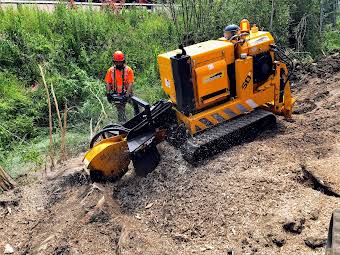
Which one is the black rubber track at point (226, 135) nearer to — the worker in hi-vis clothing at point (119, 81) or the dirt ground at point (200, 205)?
the dirt ground at point (200, 205)

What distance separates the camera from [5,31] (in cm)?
966

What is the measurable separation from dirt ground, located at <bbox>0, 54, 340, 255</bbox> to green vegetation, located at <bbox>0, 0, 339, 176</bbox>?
1.85 metres

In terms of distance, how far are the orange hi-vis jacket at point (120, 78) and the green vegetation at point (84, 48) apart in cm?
66

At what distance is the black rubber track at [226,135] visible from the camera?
17.7 ft

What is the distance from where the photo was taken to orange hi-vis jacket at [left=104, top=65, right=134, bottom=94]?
781 cm

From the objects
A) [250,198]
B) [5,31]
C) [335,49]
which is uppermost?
[5,31]

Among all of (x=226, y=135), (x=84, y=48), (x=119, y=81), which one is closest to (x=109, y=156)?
(x=226, y=135)

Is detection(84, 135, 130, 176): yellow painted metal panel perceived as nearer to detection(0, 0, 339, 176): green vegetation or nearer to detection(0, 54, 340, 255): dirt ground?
detection(0, 54, 340, 255): dirt ground

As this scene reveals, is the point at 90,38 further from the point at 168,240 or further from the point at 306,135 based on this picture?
the point at 168,240

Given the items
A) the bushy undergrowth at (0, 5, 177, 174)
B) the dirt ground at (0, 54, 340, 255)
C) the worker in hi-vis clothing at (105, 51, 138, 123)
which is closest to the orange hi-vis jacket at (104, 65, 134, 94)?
the worker in hi-vis clothing at (105, 51, 138, 123)

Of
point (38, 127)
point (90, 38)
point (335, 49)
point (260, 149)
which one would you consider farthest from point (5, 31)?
point (335, 49)

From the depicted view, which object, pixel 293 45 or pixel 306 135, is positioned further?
pixel 293 45

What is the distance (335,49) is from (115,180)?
8.01 m

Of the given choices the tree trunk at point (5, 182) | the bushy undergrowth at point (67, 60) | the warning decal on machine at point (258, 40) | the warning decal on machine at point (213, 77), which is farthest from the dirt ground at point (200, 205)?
the bushy undergrowth at point (67, 60)
